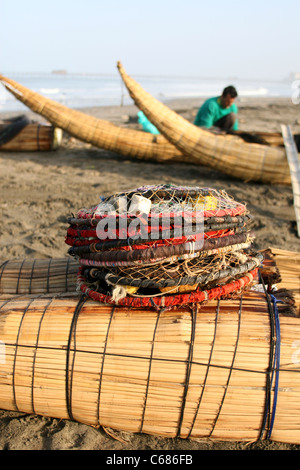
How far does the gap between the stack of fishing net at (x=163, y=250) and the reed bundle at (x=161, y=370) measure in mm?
93

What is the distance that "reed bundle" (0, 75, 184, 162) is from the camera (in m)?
6.51

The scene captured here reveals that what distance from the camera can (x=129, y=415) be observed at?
78.0 inches

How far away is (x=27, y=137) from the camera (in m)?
7.69

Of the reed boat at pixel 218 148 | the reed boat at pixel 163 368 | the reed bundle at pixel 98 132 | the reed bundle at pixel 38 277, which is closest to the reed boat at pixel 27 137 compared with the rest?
the reed bundle at pixel 98 132

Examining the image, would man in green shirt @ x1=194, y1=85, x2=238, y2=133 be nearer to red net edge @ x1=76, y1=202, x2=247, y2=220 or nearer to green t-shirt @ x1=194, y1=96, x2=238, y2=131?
green t-shirt @ x1=194, y1=96, x2=238, y2=131

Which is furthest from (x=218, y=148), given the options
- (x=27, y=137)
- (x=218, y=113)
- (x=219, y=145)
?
(x=27, y=137)

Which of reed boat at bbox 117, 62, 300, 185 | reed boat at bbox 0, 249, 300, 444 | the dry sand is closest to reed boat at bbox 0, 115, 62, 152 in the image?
the dry sand

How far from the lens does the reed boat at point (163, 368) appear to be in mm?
1902

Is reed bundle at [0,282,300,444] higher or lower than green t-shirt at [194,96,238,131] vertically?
lower

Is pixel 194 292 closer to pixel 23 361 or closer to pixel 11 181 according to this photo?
pixel 23 361

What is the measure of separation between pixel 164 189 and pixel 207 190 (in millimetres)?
242

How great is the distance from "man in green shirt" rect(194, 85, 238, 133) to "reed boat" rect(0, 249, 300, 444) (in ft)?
18.1

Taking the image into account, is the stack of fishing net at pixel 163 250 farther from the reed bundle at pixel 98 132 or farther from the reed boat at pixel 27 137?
the reed boat at pixel 27 137

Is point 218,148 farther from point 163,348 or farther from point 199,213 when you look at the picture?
point 163,348
